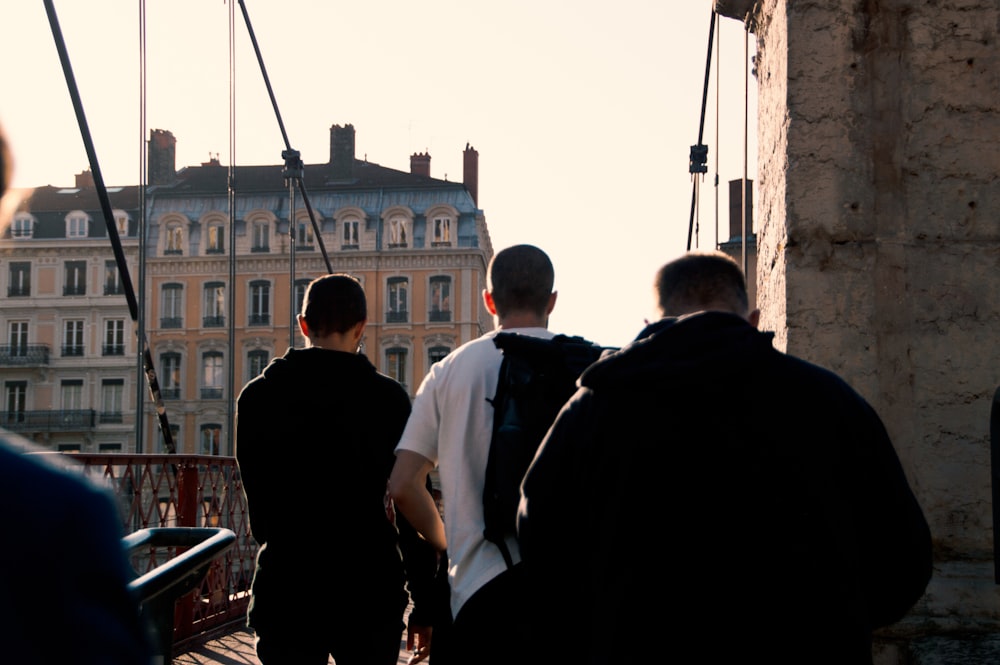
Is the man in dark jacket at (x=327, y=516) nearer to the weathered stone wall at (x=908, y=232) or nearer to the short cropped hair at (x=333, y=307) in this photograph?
the short cropped hair at (x=333, y=307)

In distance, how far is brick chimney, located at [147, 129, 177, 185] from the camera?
48625mm

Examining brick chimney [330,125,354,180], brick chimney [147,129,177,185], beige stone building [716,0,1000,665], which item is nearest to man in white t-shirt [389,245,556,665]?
beige stone building [716,0,1000,665]

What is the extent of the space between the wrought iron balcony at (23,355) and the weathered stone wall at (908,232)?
1774 inches

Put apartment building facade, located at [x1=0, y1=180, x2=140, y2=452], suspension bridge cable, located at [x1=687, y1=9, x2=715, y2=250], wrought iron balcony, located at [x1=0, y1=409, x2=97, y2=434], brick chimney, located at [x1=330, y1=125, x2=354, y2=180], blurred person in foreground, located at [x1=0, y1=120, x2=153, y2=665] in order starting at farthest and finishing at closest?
brick chimney, located at [x1=330, y1=125, x2=354, y2=180]
apartment building facade, located at [x1=0, y1=180, x2=140, y2=452]
wrought iron balcony, located at [x1=0, y1=409, x2=97, y2=434]
suspension bridge cable, located at [x1=687, y1=9, x2=715, y2=250]
blurred person in foreground, located at [x1=0, y1=120, x2=153, y2=665]

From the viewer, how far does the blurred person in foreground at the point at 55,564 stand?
829 mm

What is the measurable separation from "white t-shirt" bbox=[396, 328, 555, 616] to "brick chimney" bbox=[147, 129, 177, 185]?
157ft

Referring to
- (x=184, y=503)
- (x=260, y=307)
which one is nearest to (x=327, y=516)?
(x=184, y=503)

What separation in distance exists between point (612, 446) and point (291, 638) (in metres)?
1.22

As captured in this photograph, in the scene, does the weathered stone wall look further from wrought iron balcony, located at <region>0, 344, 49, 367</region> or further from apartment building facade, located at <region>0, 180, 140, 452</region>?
wrought iron balcony, located at <region>0, 344, 49, 367</region>

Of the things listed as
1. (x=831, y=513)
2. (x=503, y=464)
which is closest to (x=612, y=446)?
(x=831, y=513)

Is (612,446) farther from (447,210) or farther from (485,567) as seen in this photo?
(447,210)

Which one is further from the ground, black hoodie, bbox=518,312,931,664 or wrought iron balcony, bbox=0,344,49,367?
black hoodie, bbox=518,312,931,664

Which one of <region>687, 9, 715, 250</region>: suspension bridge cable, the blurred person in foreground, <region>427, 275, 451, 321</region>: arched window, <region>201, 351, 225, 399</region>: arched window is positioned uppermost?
<region>687, 9, 715, 250</region>: suspension bridge cable

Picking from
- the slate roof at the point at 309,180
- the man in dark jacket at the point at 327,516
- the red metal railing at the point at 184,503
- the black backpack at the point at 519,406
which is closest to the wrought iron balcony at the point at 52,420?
the slate roof at the point at 309,180
